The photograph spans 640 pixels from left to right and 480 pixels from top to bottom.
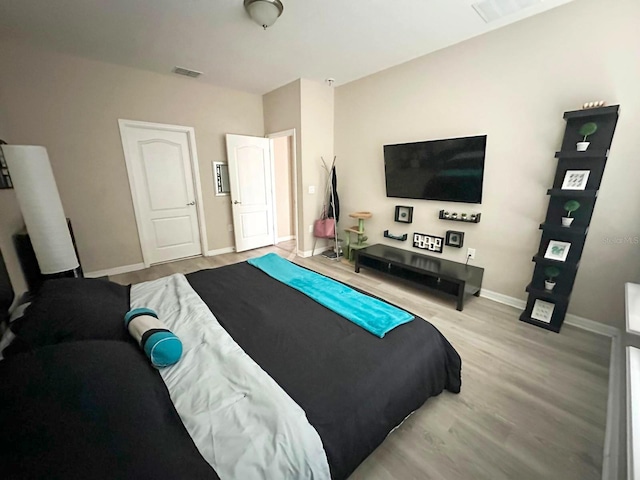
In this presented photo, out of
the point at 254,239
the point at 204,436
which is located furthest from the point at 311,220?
the point at 204,436

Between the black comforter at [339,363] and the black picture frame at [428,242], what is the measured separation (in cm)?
185

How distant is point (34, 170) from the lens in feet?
6.72

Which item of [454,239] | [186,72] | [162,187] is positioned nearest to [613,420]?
[454,239]

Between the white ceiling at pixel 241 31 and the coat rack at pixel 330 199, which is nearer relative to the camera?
the white ceiling at pixel 241 31

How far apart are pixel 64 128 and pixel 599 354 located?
5582 mm

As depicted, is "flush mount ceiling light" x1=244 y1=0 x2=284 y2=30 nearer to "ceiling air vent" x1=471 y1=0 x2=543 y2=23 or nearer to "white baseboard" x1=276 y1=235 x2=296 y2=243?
"ceiling air vent" x1=471 y1=0 x2=543 y2=23

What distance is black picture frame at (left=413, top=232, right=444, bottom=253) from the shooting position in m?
3.20

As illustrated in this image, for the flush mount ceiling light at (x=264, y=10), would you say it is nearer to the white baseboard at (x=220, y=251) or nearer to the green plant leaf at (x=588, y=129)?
the green plant leaf at (x=588, y=129)

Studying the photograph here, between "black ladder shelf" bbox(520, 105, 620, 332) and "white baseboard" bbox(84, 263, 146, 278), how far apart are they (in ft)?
15.4

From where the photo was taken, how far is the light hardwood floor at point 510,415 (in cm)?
127

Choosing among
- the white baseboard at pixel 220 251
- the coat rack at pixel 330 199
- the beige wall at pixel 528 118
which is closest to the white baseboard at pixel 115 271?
the white baseboard at pixel 220 251

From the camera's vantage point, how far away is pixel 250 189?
4441 millimetres

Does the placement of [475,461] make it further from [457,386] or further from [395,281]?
[395,281]

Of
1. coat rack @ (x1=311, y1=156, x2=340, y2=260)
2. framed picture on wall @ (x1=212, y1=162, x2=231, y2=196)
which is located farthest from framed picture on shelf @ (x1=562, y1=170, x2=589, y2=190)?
framed picture on wall @ (x1=212, y1=162, x2=231, y2=196)
